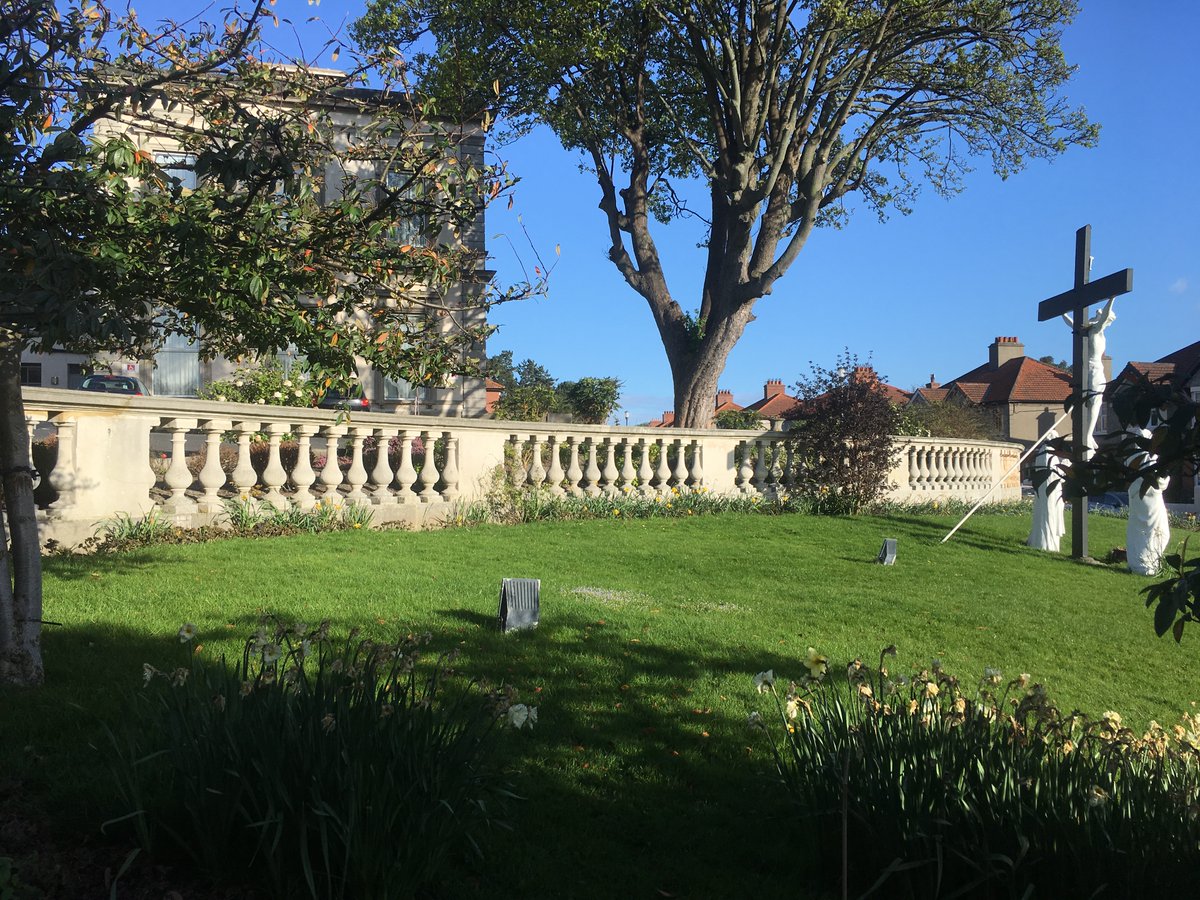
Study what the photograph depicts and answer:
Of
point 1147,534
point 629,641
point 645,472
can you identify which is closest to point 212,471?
point 629,641

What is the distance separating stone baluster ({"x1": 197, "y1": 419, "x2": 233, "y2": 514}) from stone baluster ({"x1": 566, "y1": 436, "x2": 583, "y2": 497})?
4.90 metres

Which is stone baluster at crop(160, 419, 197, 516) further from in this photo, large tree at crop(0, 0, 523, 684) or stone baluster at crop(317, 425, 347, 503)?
large tree at crop(0, 0, 523, 684)

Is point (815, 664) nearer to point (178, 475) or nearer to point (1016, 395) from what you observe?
point (178, 475)

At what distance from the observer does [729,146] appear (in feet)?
61.8

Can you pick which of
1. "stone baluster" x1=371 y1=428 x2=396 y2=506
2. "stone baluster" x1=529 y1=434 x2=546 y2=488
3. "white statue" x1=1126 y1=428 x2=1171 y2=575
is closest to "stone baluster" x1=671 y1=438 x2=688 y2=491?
"stone baluster" x1=529 y1=434 x2=546 y2=488

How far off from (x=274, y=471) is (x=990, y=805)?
8201 mm

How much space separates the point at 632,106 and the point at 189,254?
1739 cm

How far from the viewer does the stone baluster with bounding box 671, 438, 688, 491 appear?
1411 centimetres

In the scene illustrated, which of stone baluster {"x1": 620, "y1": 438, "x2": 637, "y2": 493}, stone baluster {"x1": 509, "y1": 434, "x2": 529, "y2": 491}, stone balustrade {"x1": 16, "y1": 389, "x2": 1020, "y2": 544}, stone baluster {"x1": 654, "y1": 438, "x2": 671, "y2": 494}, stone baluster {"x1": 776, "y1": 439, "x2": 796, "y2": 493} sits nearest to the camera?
stone balustrade {"x1": 16, "y1": 389, "x2": 1020, "y2": 544}

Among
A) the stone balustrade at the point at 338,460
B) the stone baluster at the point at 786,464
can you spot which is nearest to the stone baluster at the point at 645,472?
the stone balustrade at the point at 338,460

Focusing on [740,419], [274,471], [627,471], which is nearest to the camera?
[274,471]

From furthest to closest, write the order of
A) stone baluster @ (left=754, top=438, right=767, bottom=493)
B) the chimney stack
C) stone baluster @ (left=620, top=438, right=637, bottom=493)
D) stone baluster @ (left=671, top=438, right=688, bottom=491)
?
1. the chimney stack
2. stone baluster @ (left=754, top=438, right=767, bottom=493)
3. stone baluster @ (left=671, top=438, right=688, bottom=491)
4. stone baluster @ (left=620, top=438, right=637, bottom=493)

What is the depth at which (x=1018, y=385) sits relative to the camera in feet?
169

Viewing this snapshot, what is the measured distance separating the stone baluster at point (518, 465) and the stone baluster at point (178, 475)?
13.4ft
